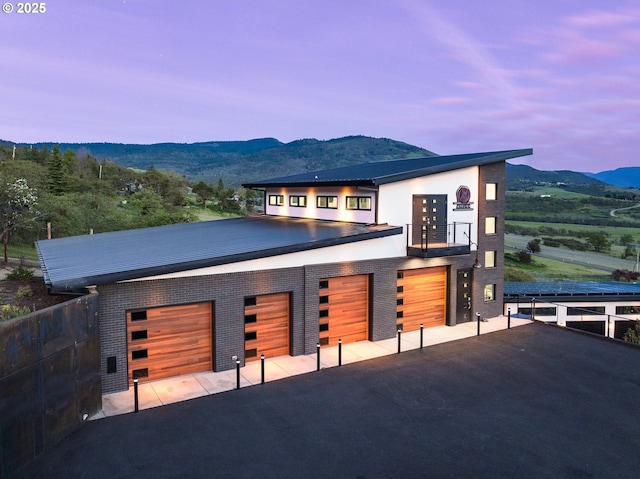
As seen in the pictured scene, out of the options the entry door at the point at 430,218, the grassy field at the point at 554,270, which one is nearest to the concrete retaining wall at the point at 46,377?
the entry door at the point at 430,218

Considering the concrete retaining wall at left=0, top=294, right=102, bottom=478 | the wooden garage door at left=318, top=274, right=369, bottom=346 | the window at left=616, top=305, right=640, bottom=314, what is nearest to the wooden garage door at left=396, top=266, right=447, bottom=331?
the wooden garage door at left=318, top=274, right=369, bottom=346

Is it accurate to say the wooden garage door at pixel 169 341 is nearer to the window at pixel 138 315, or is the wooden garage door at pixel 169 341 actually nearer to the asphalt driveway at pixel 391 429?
the window at pixel 138 315

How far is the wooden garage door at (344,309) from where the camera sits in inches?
651

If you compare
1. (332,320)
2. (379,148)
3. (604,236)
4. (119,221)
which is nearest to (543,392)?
(332,320)

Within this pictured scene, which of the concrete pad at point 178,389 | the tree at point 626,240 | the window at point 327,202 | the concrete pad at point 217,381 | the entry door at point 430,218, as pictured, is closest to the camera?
the concrete pad at point 178,389

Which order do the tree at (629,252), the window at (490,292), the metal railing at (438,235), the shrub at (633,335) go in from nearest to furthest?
the metal railing at (438,235)
the window at (490,292)
the shrub at (633,335)
the tree at (629,252)

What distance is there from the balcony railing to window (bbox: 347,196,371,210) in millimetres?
1937

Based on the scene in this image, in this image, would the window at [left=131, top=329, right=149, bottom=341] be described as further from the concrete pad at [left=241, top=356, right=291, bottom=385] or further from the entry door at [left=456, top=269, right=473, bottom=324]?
the entry door at [left=456, top=269, right=473, bottom=324]

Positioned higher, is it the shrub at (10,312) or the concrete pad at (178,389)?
the shrub at (10,312)

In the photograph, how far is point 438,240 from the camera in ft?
64.2

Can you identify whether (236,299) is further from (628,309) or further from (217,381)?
(628,309)

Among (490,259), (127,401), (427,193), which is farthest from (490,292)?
(127,401)

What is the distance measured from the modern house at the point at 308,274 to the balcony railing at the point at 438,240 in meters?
0.05

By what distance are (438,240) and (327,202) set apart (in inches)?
226
